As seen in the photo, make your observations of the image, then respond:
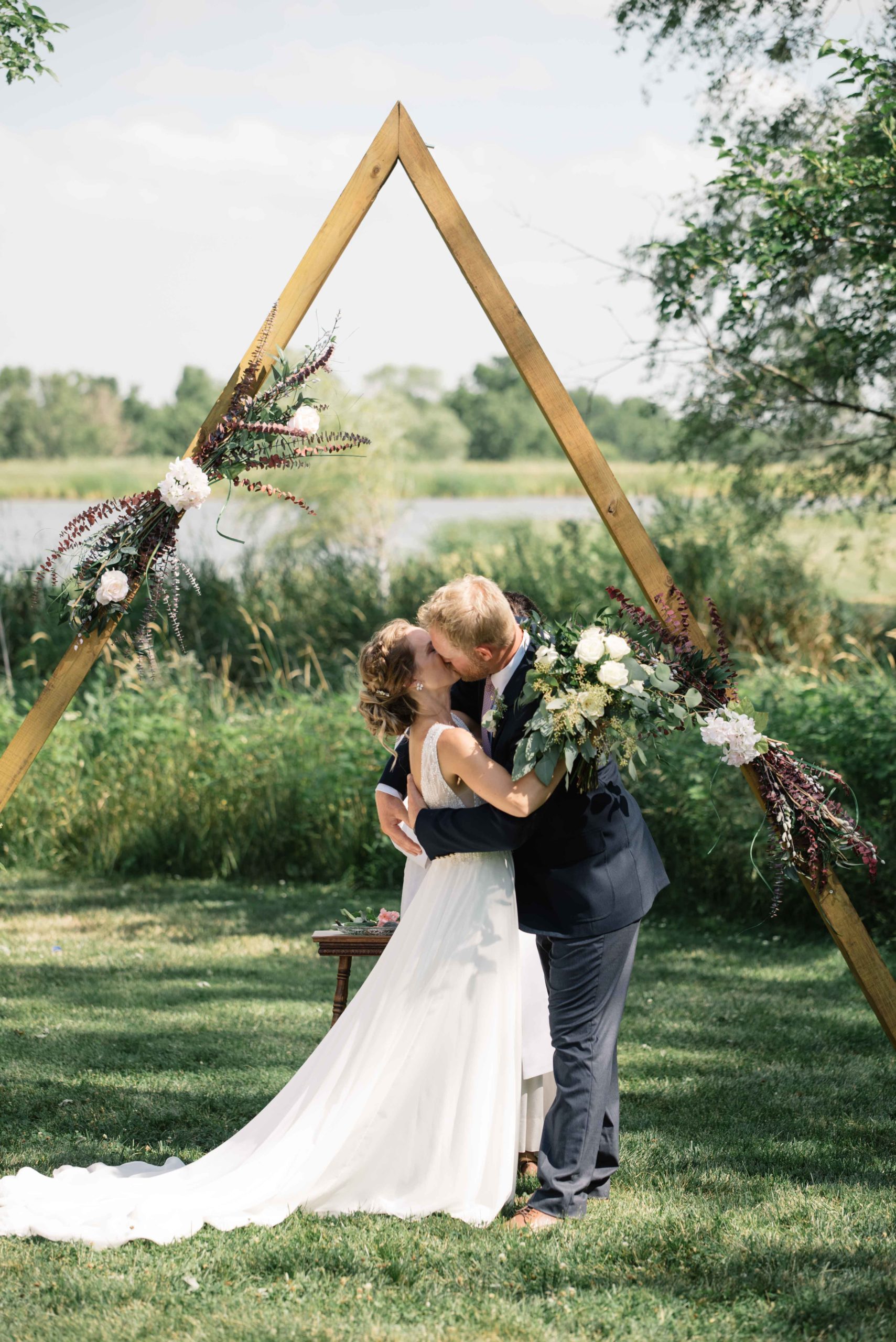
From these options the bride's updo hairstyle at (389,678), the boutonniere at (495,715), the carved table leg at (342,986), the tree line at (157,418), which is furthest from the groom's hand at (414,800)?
the tree line at (157,418)

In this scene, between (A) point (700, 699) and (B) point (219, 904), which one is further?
(B) point (219, 904)

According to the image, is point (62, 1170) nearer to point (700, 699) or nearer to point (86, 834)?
point (700, 699)

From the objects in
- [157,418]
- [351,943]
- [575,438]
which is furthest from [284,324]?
[157,418]

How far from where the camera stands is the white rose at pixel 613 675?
3.17 metres

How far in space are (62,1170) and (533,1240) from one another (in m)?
1.38

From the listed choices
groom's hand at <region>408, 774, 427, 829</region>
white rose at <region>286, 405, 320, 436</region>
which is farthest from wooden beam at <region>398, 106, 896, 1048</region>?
groom's hand at <region>408, 774, 427, 829</region>

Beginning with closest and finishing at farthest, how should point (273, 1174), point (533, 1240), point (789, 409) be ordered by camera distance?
point (533, 1240) < point (273, 1174) < point (789, 409)

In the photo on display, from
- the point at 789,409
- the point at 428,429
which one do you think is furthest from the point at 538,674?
the point at 428,429

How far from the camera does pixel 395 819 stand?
12.3ft

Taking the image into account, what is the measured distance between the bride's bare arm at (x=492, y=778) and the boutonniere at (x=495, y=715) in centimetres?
6

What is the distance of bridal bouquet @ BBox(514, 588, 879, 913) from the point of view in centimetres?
313

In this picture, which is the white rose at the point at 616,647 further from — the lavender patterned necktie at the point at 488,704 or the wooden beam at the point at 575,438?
the wooden beam at the point at 575,438

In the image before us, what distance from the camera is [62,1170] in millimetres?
3545

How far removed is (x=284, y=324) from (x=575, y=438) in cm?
96
